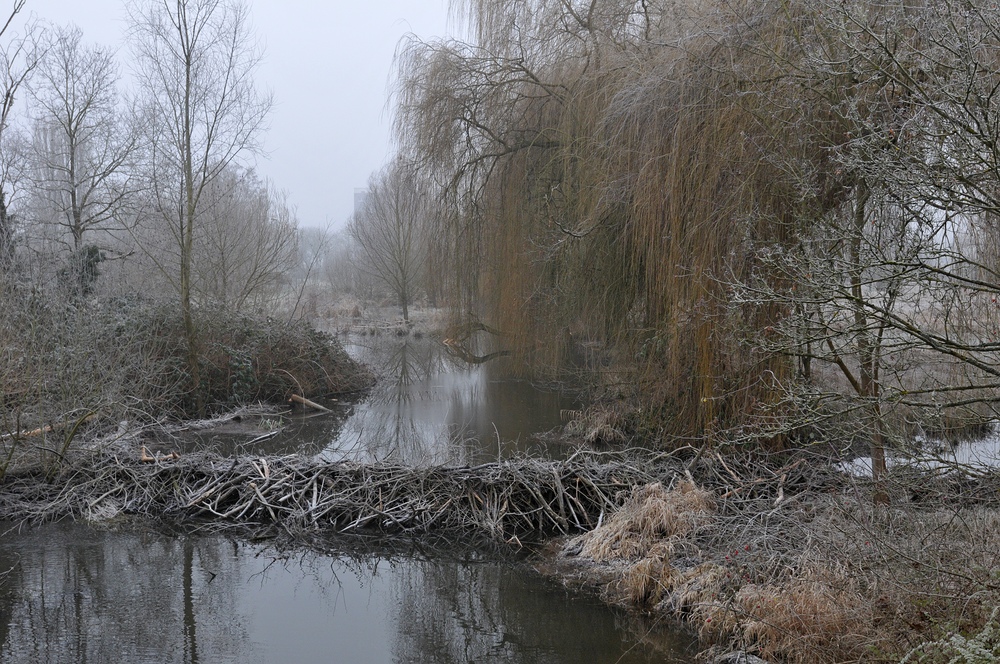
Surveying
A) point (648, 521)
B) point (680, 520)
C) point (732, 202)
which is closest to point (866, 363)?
point (680, 520)

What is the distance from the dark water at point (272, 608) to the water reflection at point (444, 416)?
1597mm

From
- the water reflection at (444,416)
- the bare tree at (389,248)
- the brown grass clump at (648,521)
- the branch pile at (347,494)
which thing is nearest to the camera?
the brown grass clump at (648,521)

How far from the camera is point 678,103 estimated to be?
8.42 metres

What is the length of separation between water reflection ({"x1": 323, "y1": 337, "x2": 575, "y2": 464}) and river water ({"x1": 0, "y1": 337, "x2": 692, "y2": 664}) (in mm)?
1515

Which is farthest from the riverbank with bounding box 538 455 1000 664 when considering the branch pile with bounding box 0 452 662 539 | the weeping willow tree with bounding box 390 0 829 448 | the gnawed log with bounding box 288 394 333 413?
the gnawed log with bounding box 288 394 333 413

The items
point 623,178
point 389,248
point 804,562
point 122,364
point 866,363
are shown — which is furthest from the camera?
point 389,248

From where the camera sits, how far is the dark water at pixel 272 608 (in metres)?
5.58

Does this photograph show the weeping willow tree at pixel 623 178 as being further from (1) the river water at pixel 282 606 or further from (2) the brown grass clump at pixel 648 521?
(1) the river water at pixel 282 606

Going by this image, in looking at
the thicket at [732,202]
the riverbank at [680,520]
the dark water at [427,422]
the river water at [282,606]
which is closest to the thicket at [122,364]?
the riverbank at [680,520]

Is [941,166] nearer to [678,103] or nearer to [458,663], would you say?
[458,663]

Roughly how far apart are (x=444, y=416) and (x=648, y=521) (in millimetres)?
7242

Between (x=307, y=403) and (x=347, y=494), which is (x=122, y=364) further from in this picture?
(x=307, y=403)

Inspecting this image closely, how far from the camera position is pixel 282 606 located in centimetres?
644

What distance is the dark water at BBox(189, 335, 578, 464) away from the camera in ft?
33.9
